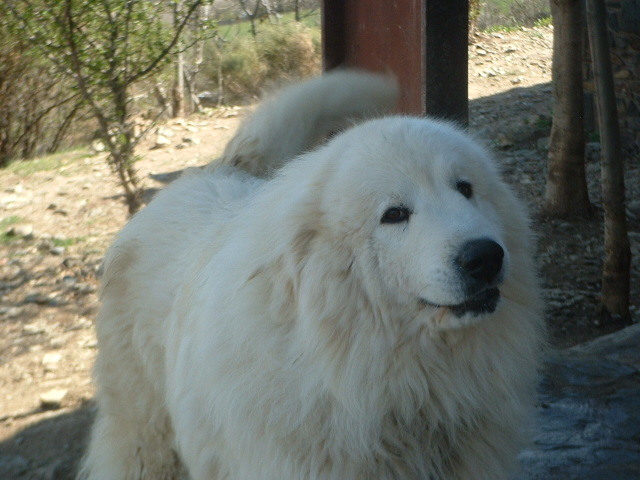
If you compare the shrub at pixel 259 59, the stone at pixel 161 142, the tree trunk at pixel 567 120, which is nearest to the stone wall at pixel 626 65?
the tree trunk at pixel 567 120

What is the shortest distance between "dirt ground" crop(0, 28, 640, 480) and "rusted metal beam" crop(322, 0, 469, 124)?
622 mm

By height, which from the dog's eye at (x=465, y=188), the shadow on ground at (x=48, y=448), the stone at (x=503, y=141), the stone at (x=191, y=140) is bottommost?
the stone at (x=191, y=140)

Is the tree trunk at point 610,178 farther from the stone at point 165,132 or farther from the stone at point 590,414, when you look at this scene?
the stone at point 165,132

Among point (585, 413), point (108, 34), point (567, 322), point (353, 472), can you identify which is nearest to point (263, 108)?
point (353, 472)

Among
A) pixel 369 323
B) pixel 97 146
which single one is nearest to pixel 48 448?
pixel 369 323

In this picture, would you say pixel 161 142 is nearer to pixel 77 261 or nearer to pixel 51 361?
pixel 77 261

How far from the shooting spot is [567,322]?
16.7ft

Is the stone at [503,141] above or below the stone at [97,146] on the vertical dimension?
above

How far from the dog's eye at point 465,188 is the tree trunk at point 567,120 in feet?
12.3

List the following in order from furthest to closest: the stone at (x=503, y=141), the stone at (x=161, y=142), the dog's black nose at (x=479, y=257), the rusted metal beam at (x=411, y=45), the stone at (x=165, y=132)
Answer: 1. the stone at (x=165, y=132)
2. the stone at (x=161, y=142)
3. the stone at (x=503, y=141)
4. the rusted metal beam at (x=411, y=45)
5. the dog's black nose at (x=479, y=257)

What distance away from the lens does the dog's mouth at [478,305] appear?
7.37 ft

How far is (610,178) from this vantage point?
185 inches

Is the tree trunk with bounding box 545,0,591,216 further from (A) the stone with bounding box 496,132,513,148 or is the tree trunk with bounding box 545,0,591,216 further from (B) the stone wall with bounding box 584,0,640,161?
(A) the stone with bounding box 496,132,513,148

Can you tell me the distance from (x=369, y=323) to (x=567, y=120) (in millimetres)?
4232
